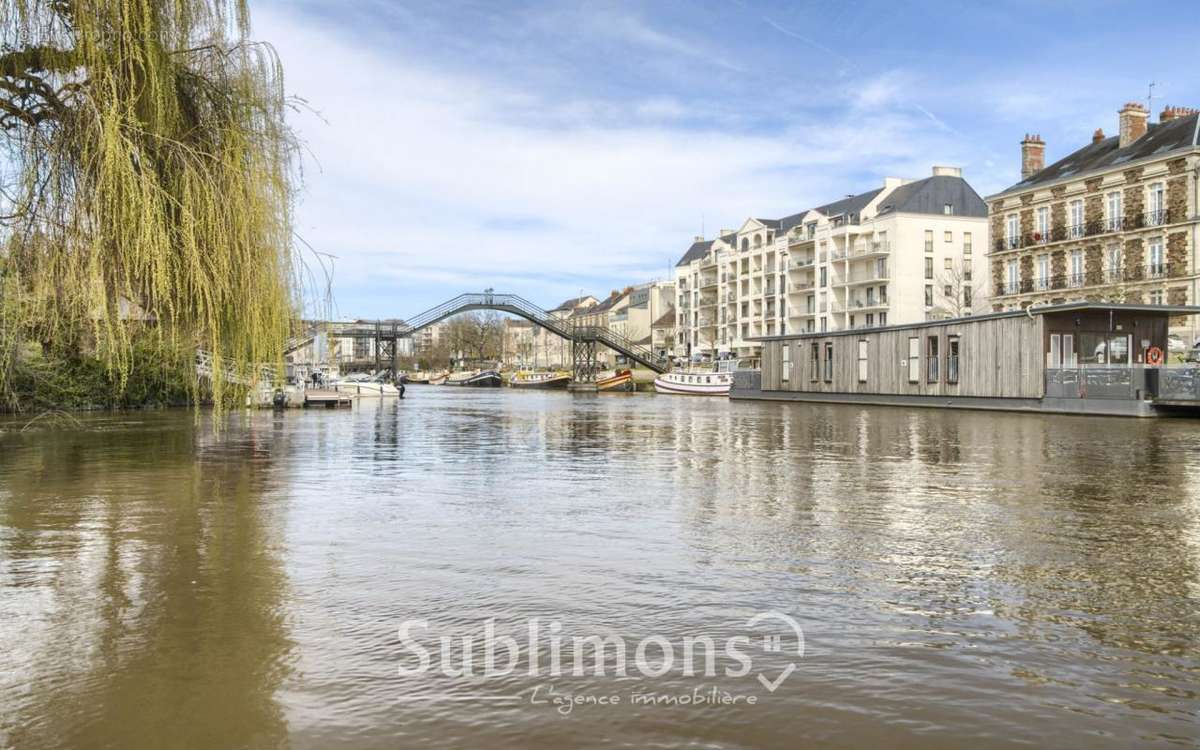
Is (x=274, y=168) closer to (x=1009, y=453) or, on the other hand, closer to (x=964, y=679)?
(x=964, y=679)

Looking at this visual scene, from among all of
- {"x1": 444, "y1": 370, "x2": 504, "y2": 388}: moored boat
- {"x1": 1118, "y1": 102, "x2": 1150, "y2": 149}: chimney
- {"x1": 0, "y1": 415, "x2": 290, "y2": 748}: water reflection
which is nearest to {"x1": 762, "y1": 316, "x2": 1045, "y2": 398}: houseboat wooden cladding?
{"x1": 1118, "y1": 102, "x2": 1150, "y2": 149}: chimney

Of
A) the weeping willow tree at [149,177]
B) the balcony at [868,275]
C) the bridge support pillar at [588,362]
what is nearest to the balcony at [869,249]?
the balcony at [868,275]

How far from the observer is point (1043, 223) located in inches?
2303

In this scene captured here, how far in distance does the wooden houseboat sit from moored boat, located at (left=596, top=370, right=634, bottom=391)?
39025 mm

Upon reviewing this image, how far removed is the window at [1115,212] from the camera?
52594 mm

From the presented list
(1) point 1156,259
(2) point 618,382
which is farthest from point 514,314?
(1) point 1156,259

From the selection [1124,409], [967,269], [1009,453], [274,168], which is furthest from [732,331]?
[274,168]

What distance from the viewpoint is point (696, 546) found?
8.62 m

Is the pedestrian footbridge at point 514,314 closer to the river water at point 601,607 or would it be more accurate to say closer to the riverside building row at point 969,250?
the riverside building row at point 969,250

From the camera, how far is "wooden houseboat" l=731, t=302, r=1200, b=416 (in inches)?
1267

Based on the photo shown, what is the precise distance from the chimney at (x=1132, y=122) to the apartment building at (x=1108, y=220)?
6 centimetres

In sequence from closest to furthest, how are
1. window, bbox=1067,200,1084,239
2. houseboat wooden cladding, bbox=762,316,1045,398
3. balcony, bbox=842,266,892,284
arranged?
houseboat wooden cladding, bbox=762,316,1045,398
window, bbox=1067,200,1084,239
balcony, bbox=842,266,892,284

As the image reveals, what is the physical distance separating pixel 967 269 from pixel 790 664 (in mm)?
80093

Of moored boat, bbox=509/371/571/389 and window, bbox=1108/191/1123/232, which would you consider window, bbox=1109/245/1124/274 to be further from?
moored boat, bbox=509/371/571/389
